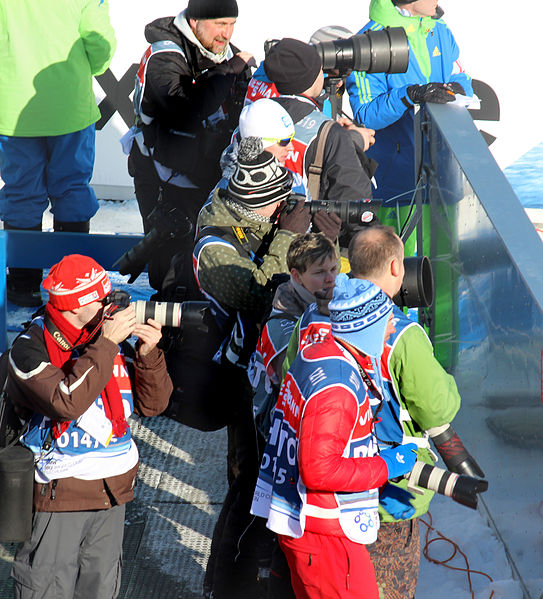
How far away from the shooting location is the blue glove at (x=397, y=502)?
7.81 ft

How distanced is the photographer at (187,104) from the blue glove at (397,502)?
1.94 meters

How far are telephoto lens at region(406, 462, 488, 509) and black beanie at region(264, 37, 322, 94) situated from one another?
75.6 inches

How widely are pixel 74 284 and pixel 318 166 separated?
134cm

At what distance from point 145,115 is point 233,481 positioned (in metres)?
1.95

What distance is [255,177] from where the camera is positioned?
9.86 feet

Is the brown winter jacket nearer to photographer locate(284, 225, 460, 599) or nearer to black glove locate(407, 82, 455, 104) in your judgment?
photographer locate(284, 225, 460, 599)

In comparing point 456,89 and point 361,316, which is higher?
point 361,316

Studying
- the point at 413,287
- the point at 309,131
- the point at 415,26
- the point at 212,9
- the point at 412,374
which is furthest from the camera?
the point at 415,26

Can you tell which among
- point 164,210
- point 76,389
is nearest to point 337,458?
point 76,389

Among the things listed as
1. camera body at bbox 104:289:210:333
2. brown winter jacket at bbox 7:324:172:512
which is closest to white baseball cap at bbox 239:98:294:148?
camera body at bbox 104:289:210:333

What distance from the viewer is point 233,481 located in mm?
3096

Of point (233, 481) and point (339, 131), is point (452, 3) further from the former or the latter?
point (233, 481)

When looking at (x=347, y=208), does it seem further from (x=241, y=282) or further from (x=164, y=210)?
(x=164, y=210)

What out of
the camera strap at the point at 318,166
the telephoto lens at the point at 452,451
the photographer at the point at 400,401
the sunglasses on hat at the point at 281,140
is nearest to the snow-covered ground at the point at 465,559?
the telephoto lens at the point at 452,451
